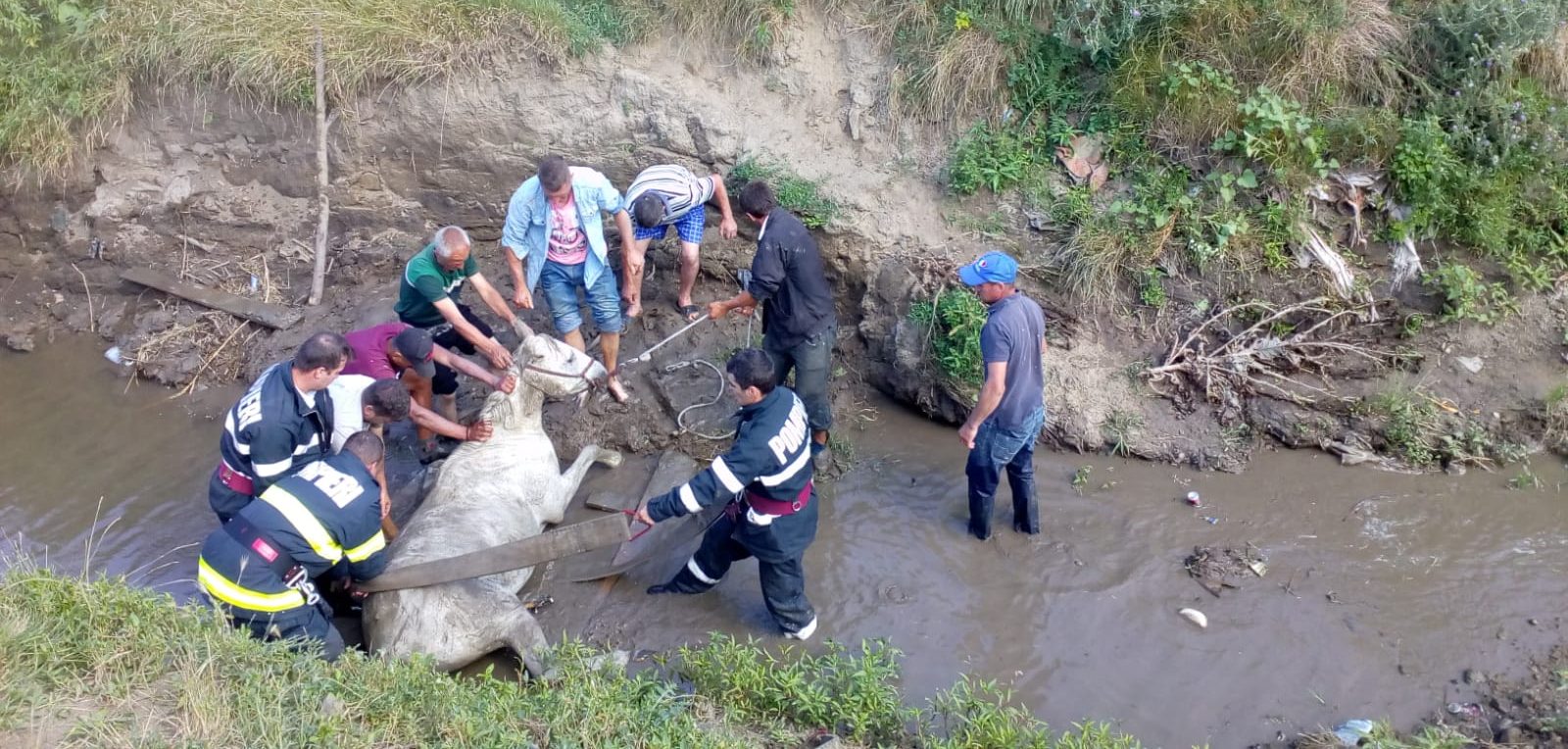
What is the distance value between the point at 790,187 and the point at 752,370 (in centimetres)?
330

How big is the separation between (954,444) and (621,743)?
375 cm

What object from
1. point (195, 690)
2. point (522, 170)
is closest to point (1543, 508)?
point (195, 690)

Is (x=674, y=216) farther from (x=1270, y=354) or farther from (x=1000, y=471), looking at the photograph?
(x=1270, y=354)

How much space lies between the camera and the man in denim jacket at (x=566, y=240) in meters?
6.54

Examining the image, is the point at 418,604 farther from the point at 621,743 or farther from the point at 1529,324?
the point at 1529,324

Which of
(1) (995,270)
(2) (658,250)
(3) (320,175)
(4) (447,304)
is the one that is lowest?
(2) (658,250)

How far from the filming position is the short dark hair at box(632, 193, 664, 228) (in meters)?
6.51

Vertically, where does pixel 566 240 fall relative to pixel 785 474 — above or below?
above

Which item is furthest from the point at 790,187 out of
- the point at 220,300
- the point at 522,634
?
the point at 220,300

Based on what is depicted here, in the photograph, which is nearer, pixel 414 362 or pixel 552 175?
pixel 414 362

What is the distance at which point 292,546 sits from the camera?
4.50 metres

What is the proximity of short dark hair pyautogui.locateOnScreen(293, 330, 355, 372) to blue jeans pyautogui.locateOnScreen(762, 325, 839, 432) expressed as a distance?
8.46 feet

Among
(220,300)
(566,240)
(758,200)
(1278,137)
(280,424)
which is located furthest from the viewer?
(220,300)

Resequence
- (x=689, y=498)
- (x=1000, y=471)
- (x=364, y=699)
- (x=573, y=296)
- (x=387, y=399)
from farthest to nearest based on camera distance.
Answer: (x=573, y=296) → (x=1000, y=471) → (x=387, y=399) → (x=689, y=498) → (x=364, y=699)
